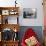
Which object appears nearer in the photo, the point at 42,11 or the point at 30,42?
the point at 30,42

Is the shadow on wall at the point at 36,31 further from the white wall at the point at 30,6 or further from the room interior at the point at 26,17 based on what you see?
the white wall at the point at 30,6

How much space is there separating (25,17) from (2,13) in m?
0.79

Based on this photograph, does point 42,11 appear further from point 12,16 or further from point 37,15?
point 12,16

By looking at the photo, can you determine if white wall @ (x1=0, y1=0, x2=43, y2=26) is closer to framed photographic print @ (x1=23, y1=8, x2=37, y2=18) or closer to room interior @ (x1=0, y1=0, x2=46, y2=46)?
room interior @ (x1=0, y1=0, x2=46, y2=46)

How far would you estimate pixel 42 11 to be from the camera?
5.29 metres

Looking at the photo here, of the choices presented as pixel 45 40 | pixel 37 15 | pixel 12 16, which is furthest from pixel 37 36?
pixel 12 16

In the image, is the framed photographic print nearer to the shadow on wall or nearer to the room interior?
the room interior

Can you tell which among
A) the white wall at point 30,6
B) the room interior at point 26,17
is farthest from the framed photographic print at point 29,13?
the white wall at point 30,6

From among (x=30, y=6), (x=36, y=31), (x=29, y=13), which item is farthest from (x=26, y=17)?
(x=36, y=31)

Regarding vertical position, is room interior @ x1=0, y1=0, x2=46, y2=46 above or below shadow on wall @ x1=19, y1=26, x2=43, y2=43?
above

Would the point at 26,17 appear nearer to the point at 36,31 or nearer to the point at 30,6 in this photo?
the point at 30,6

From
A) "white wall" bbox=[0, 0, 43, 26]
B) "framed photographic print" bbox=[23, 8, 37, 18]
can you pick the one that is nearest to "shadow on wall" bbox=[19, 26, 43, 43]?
"white wall" bbox=[0, 0, 43, 26]

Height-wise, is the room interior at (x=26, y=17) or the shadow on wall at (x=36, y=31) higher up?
the room interior at (x=26, y=17)

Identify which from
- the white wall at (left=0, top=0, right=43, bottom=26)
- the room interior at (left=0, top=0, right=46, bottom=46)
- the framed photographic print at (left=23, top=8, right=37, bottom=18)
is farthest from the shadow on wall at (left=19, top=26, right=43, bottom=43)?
the framed photographic print at (left=23, top=8, right=37, bottom=18)
